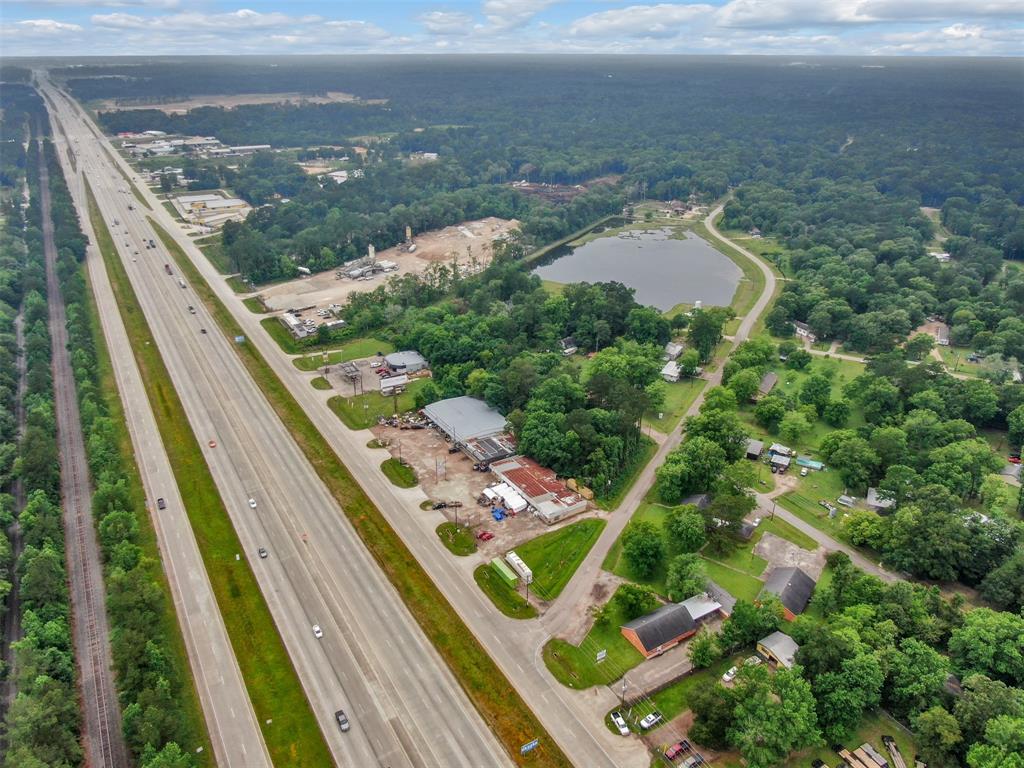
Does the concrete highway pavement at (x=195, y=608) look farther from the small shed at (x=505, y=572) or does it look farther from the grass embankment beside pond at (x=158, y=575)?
the small shed at (x=505, y=572)

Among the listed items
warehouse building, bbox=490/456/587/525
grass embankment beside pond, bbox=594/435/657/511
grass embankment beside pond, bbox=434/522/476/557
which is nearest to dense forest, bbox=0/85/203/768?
grass embankment beside pond, bbox=434/522/476/557

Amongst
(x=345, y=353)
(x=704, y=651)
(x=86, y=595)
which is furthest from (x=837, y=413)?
(x=86, y=595)

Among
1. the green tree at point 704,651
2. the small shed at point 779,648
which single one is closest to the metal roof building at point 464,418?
the green tree at point 704,651

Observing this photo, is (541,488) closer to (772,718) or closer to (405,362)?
(772,718)

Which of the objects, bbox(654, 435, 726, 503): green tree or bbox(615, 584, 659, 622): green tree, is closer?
bbox(615, 584, 659, 622): green tree

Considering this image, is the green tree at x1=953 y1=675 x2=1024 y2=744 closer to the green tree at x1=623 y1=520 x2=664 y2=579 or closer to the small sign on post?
the green tree at x1=623 y1=520 x2=664 y2=579

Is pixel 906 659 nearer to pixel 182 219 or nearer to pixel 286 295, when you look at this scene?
pixel 286 295

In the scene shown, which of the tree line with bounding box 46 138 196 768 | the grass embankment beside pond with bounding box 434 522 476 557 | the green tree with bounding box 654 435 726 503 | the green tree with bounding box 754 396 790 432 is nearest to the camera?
the tree line with bounding box 46 138 196 768
